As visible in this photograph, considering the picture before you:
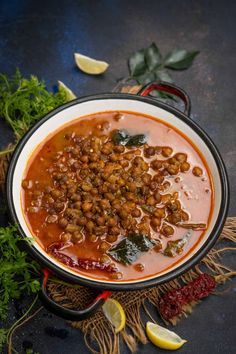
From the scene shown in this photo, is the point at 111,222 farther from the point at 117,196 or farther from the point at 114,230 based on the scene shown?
the point at 117,196

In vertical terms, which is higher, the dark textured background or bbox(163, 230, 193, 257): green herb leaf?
the dark textured background

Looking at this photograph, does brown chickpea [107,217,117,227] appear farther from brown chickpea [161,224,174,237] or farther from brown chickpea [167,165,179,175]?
brown chickpea [167,165,179,175]

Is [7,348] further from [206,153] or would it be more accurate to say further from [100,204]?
[206,153]

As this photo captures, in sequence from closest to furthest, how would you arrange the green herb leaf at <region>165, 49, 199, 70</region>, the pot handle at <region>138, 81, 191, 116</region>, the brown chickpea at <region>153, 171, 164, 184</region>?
the brown chickpea at <region>153, 171, 164, 184</region> < the pot handle at <region>138, 81, 191, 116</region> < the green herb leaf at <region>165, 49, 199, 70</region>

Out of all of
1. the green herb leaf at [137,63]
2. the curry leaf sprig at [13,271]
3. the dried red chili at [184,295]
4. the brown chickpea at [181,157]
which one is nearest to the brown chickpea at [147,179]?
the brown chickpea at [181,157]

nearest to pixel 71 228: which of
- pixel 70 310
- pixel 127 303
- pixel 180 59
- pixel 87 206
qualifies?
pixel 87 206

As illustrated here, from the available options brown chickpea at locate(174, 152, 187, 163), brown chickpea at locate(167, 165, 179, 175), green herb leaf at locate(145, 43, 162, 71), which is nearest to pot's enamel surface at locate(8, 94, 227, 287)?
brown chickpea at locate(174, 152, 187, 163)

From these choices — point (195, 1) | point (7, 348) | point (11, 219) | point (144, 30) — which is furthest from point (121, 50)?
point (7, 348)
